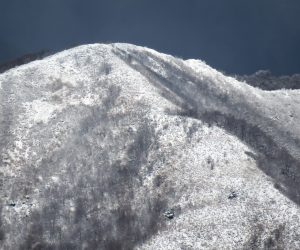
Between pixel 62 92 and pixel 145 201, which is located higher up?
pixel 62 92

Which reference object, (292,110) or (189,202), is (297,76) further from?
(189,202)

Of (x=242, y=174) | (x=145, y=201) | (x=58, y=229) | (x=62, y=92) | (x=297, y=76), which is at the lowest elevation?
(x=58, y=229)

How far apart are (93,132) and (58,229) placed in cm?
2394

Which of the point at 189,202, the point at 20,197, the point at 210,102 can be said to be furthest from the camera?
the point at 210,102

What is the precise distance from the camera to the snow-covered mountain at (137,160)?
70938 millimetres

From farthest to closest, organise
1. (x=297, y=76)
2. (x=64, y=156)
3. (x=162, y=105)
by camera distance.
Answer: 1. (x=297, y=76)
2. (x=162, y=105)
3. (x=64, y=156)

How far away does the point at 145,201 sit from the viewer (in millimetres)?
79750

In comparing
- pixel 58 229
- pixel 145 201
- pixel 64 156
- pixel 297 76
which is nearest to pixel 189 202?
pixel 145 201

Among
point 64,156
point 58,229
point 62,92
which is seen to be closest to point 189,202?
point 58,229

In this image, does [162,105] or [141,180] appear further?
[162,105]

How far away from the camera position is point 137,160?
88.8 m

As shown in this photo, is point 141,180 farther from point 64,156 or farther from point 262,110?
point 262,110

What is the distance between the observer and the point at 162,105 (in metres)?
101

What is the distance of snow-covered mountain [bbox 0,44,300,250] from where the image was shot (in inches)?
2793
